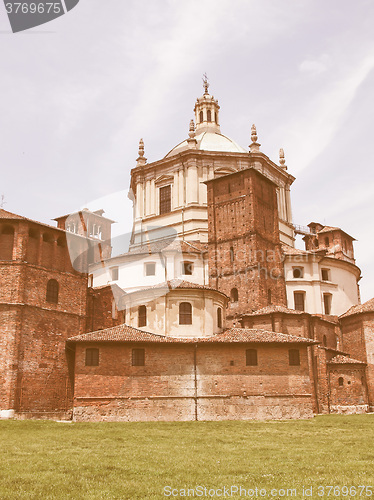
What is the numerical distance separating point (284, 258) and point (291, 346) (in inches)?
453

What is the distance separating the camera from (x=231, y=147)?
2019 inches

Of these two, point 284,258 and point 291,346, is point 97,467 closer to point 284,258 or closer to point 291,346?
point 291,346

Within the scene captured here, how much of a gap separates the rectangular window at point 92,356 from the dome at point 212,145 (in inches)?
980

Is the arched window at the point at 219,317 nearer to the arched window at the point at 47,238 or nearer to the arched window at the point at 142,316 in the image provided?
the arched window at the point at 142,316

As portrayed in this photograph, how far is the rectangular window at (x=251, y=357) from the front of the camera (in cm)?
3025

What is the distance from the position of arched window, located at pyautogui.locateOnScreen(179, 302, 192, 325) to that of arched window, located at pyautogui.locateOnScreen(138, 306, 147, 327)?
2182 mm

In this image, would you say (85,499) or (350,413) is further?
(350,413)

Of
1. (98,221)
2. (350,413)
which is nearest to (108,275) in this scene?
(98,221)

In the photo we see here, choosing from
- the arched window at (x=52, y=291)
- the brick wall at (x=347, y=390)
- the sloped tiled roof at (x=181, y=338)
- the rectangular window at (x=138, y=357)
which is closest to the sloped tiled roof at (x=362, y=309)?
the brick wall at (x=347, y=390)

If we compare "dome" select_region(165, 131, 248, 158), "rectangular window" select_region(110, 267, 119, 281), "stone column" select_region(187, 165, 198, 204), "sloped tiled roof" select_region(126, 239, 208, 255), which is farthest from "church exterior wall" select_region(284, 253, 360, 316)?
"dome" select_region(165, 131, 248, 158)

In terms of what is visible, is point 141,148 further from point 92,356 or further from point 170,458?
point 170,458

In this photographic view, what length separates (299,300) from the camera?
4097 cm

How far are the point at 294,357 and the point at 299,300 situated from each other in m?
10.9

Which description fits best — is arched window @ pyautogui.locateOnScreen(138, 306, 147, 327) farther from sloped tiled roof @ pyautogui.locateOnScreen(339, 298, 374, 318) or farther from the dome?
the dome
